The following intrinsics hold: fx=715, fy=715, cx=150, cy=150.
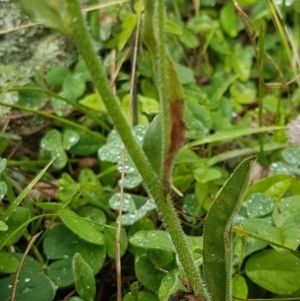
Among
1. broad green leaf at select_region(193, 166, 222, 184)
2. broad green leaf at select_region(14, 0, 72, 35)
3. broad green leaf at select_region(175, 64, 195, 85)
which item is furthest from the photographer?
broad green leaf at select_region(175, 64, 195, 85)

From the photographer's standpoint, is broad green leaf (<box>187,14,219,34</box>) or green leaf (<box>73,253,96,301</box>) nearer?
green leaf (<box>73,253,96,301</box>)

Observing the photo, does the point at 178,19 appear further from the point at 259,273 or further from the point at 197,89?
the point at 259,273

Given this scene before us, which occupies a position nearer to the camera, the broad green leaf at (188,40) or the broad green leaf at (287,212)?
the broad green leaf at (287,212)

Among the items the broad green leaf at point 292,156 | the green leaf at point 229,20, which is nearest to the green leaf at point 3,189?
the broad green leaf at point 292,156

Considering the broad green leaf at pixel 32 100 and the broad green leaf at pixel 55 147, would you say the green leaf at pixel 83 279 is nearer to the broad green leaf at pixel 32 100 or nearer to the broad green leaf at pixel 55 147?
the broad green leaf at pixel 55 147

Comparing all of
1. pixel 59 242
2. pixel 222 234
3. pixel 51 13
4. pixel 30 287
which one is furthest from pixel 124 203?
pixel 51 13

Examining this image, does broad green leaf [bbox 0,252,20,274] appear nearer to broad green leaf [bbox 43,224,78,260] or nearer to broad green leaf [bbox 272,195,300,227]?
broad green leaf [bbox 43,224,78,260]

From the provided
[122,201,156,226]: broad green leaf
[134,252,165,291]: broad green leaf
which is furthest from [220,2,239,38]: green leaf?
[134,252,165,291]: broad green leaf
